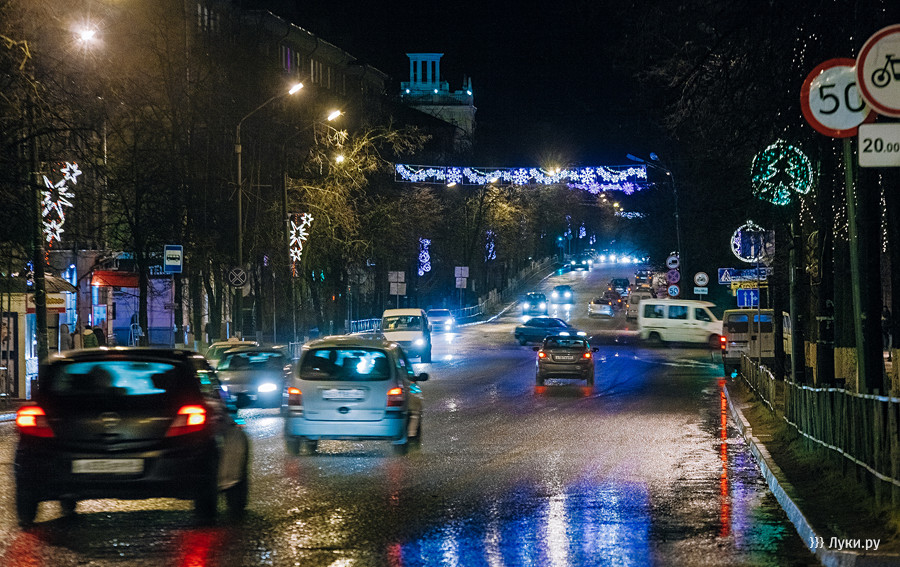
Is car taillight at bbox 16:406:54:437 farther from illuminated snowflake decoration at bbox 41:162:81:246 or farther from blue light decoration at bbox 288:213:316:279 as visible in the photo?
blue light decoration at bbox 288:213:316:279

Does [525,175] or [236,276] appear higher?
[525,175]

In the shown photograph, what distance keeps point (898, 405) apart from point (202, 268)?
3578 centimetres

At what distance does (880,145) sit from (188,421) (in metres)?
6.17

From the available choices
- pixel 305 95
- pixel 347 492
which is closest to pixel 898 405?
pixel 347 492

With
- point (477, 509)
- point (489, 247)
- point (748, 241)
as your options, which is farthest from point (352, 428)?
point (489, 247)

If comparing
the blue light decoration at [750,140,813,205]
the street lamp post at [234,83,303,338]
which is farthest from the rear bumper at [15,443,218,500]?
the street lamp post at [234,83,303,338]

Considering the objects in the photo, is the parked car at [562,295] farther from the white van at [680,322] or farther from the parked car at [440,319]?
the white van at [680,322]

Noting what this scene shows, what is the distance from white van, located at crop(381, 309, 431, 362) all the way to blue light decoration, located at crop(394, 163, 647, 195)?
1767 centimetres

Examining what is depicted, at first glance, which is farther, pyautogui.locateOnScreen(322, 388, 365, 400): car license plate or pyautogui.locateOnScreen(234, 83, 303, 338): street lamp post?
pyautogui.locateOnScreen(234, 83, 303, 338): street lamp post

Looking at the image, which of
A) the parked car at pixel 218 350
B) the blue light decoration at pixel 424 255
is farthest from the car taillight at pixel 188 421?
the blue light decoration at pixel 424 255

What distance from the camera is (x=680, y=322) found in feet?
184

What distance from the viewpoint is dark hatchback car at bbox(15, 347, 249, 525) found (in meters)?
10.5

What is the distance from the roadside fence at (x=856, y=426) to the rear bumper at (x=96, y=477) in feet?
19.4

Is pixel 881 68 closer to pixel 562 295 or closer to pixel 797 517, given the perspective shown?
pixel 797 517
